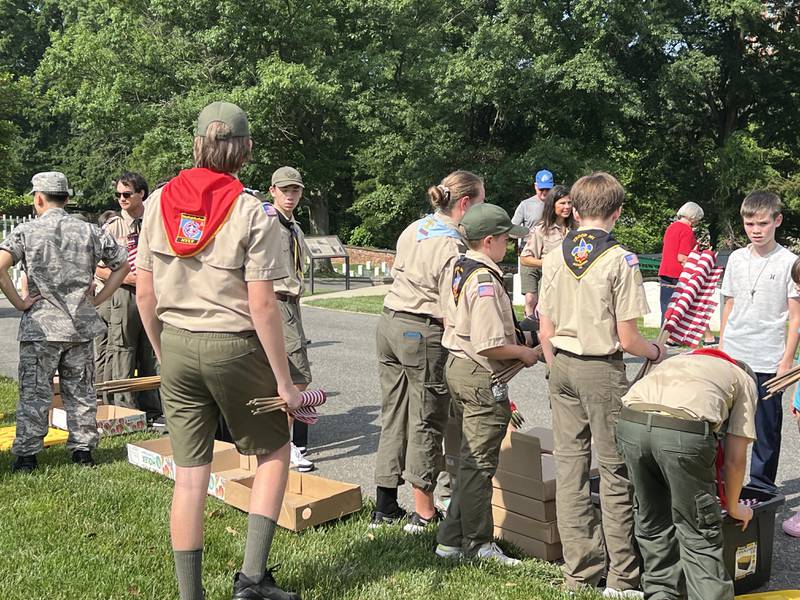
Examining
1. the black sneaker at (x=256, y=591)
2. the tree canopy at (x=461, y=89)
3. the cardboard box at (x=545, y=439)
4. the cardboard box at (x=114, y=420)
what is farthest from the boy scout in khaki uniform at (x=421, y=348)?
the tree canopy at (x=461, y=89)

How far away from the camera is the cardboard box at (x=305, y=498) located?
4645 millimetres

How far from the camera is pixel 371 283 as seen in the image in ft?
87.9

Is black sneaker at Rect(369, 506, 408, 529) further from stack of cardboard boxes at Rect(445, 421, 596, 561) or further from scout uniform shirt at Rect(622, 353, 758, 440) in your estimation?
scout uniform shirt at Rect(622, 353, 758, 440)

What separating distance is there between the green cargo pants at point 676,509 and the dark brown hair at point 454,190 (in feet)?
5.83

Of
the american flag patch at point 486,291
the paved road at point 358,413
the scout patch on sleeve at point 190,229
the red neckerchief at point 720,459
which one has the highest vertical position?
the scout patch on sleeve at point 190,229

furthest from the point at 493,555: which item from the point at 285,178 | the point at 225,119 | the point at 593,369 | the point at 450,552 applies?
the point at 285,178

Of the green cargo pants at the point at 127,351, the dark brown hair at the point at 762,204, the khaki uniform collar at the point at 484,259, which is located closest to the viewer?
the khaki uniform collar at the point at 484,259

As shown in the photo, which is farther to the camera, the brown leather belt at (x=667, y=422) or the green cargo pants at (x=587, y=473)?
the green cargo pants at (x=587, y=473)

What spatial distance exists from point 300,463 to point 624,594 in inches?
117

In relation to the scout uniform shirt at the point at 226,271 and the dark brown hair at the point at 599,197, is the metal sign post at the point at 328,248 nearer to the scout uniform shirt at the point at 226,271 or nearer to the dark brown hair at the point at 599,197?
the dark brown hair at the point at 599,197

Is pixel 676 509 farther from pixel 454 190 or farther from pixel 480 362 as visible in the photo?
pixel 454 190

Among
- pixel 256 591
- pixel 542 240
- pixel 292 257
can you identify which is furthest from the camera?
pixel 542 240

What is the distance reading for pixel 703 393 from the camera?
10.5 feet

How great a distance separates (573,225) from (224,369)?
17.2 feet
